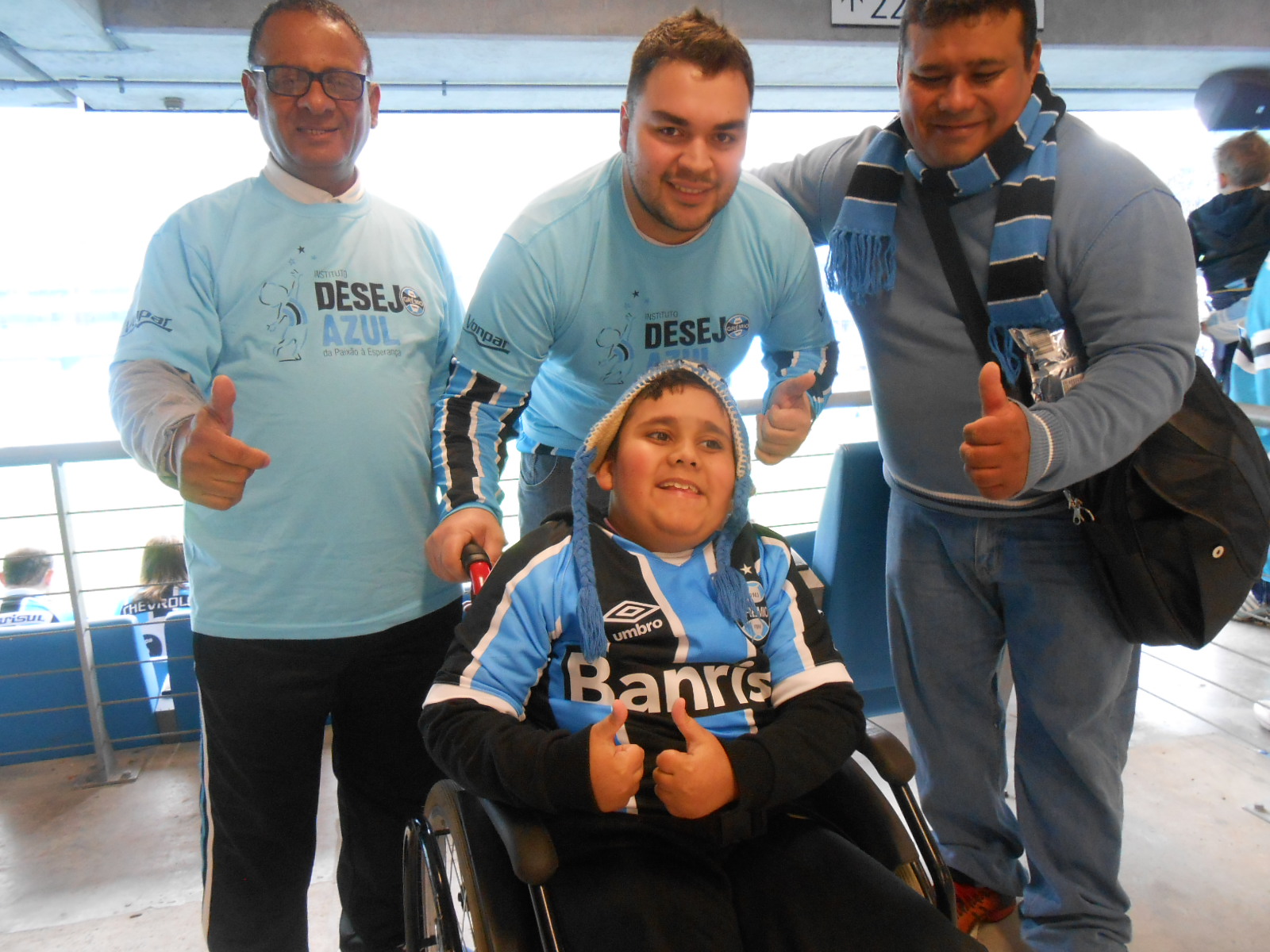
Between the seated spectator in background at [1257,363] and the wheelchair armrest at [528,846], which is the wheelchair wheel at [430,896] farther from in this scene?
the seated spectator in background at [1257,363]

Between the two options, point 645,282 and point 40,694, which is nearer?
point 645,282

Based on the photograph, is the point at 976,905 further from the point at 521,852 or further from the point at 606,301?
the point at 606,301

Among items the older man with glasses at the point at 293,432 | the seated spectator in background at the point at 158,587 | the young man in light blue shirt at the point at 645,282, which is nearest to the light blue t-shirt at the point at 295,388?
the older man with glasses at the point at 293,432

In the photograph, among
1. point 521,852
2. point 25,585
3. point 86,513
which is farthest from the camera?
point 25,585

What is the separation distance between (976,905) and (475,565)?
1.37 m

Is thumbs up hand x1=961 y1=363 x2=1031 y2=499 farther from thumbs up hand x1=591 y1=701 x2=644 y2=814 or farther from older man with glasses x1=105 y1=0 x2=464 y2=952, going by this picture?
older man with glasses x1=105 y1=0 x2=464 y2=952

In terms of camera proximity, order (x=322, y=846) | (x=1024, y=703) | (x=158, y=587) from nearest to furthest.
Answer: (x=1024, y=703), (x=322, y=846), (x=158, y=587)

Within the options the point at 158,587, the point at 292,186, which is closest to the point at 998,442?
the point at 292,186

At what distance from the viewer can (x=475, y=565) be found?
50.9 inches

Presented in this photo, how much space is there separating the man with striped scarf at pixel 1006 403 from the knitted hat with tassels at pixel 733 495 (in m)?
0.34

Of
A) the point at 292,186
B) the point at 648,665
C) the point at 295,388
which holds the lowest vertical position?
the point at 648,665

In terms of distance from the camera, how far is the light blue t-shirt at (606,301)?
1.45 m

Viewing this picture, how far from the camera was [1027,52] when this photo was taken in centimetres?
141

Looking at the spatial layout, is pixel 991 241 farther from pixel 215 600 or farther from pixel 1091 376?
pixel 215 600
